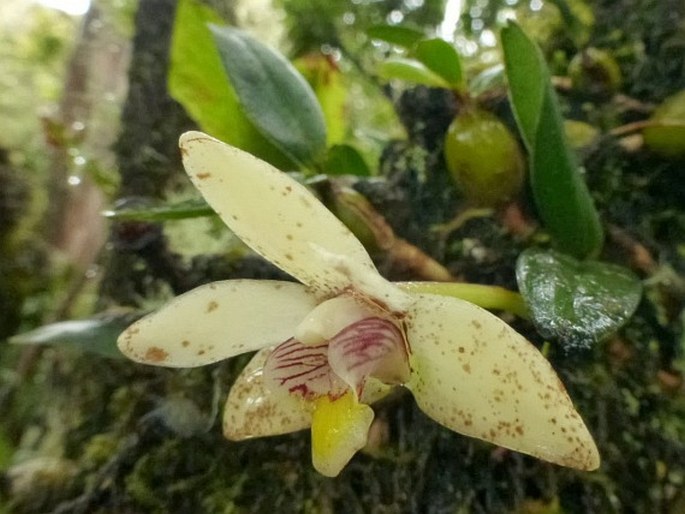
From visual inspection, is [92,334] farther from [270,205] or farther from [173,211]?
[270,205]

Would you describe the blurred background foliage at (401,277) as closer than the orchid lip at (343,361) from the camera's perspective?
No

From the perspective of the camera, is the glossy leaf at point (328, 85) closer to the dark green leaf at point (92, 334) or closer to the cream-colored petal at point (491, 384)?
the dark green leaf at point (92, 334)

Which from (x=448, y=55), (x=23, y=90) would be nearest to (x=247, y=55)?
(x=448, y=55)

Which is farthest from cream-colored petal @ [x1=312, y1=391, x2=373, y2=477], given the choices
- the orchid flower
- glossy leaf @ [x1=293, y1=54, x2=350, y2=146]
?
glossy leaf @ [x1=293, y1=54, x2=350, y2=146]

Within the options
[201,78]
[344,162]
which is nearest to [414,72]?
[344,162]

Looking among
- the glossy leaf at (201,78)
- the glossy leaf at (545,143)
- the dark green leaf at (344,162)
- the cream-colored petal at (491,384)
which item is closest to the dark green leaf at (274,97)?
the dark green leaf at (344,162)

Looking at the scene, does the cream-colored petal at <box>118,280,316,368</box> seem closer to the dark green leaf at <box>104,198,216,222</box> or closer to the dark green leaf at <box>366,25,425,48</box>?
the dark green leaf at <box>104,198,216,222</box>
